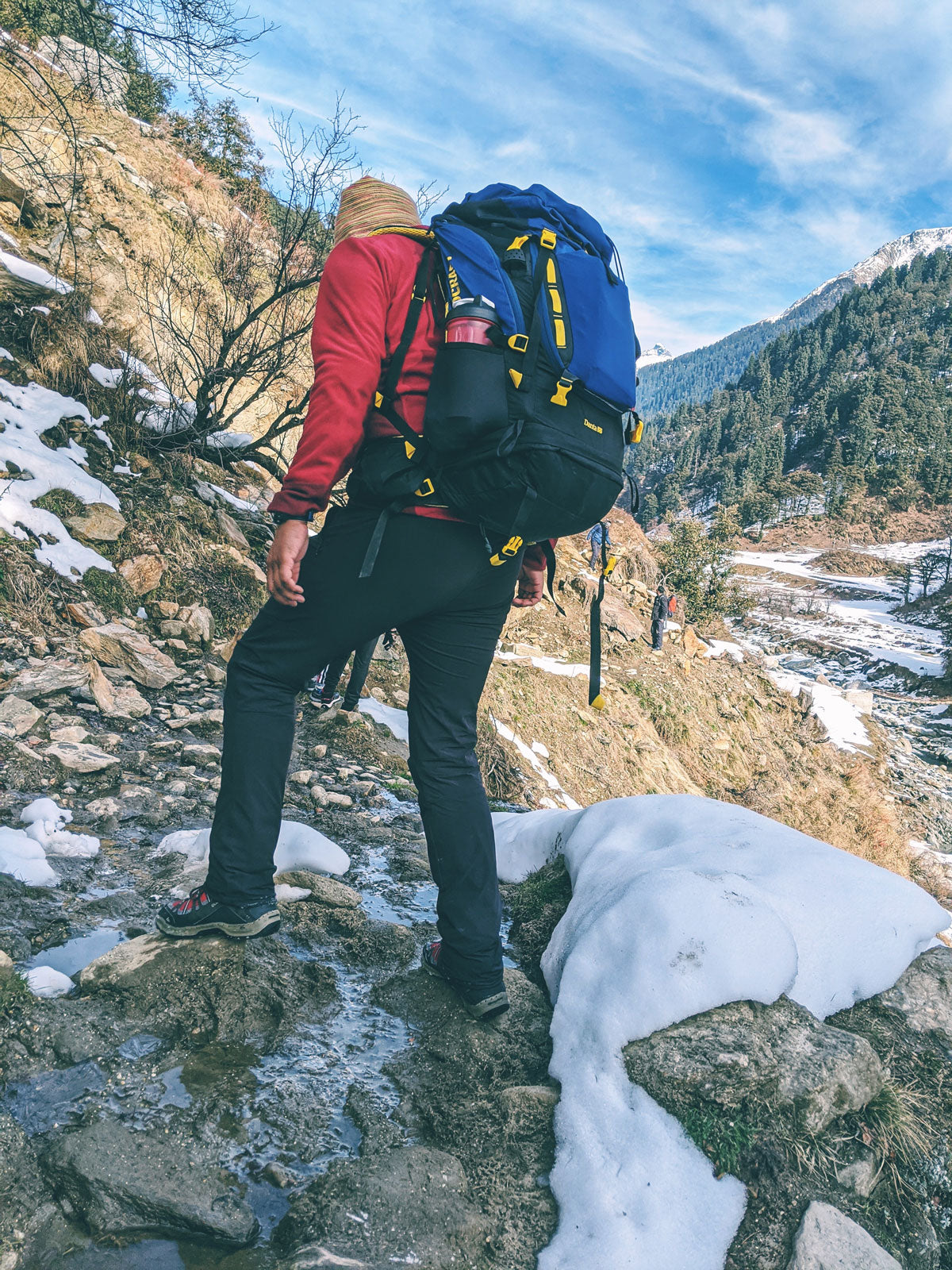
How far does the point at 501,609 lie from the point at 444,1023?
1.12 m

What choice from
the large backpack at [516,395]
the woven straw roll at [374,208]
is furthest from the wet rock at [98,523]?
the large backpack at [516,395]

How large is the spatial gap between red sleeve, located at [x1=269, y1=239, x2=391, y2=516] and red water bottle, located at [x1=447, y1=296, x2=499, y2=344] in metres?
0.20

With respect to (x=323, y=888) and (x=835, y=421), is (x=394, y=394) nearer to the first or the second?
(x=323, y=888)

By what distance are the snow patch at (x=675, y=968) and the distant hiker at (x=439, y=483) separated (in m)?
0.34

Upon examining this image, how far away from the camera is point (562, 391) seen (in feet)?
5.41

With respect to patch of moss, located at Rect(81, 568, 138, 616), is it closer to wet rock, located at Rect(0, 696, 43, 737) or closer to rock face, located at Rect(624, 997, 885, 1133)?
wet rock, located at Rect(0, 696, 43, 737)

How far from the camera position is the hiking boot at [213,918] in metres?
1.89

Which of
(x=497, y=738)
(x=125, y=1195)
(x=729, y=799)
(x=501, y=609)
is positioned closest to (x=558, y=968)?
(x=501, y=609)

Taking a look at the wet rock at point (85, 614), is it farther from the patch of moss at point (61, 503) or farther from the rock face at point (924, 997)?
the rock face at point (924, 997)

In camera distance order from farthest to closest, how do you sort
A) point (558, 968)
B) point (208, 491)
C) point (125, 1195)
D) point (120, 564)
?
point (208, 491) → point (120, 564) → point (558, 968) → point (125, 1195)

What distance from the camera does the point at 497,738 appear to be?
30.5 ft

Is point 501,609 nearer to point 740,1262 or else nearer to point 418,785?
point 418,785

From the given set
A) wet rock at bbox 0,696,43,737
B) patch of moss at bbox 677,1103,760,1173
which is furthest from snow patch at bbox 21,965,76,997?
wet rock at bbox 0,696,43,737

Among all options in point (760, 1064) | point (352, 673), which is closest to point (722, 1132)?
point (760, 1064)
